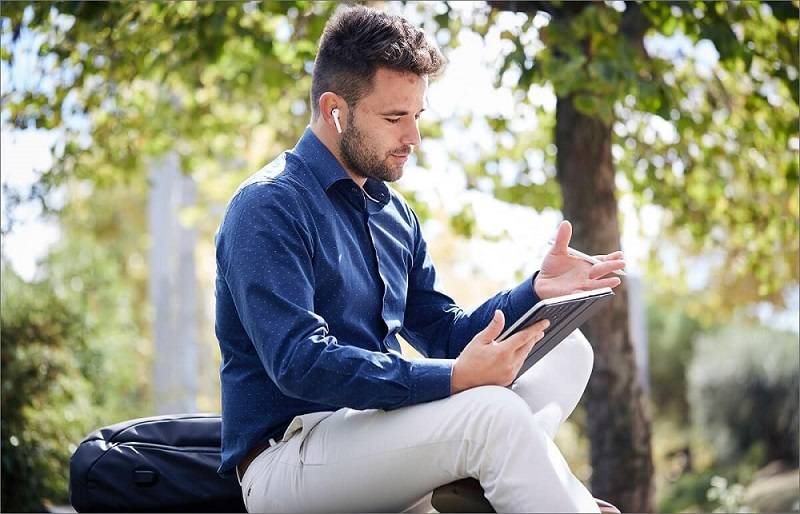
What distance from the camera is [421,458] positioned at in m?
2.34

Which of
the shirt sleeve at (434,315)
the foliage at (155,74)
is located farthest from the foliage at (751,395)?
the shirt sleeve at (434,315)

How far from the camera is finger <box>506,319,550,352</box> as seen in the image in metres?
2.30

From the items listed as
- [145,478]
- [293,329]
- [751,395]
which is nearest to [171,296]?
[751,395]

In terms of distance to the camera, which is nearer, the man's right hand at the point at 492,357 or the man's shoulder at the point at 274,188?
the man's right hand at the point at 492,357

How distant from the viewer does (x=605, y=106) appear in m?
4.42

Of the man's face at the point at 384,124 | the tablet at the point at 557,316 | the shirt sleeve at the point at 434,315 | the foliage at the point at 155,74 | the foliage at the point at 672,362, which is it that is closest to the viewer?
the tablet at the point at 557,316

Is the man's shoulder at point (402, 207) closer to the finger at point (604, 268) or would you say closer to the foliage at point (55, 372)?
the finger at point (604, 268)

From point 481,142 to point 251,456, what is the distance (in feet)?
13.8

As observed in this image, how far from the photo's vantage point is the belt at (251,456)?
2.66m

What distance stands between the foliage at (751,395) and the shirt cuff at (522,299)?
9877 millimetres

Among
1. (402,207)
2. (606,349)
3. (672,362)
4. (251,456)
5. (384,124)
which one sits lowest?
(672,362)

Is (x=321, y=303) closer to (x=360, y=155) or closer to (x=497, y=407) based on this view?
(x=360, y=155)

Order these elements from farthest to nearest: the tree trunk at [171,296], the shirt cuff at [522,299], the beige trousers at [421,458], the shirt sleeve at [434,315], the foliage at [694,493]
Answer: the tree trunk at [171,296] < the foliage at [694,493] < the shirt sleeve at [434,315] < the shirt cuff at [522,299] < the beige trousers at [421,458]

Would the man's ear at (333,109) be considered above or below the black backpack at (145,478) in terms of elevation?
above
